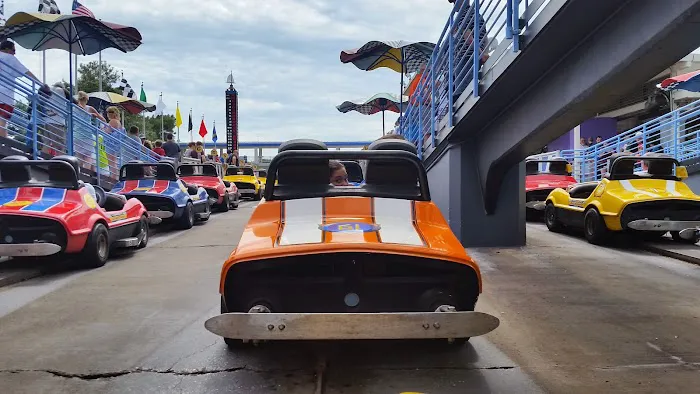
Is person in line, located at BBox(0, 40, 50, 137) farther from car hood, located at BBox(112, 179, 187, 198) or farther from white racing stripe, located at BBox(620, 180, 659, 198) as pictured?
white racing stripe, located at BBox(620, 180, 659, 198)

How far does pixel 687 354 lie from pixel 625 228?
4.58 meters

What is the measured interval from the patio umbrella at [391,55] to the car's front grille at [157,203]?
544 centimetres

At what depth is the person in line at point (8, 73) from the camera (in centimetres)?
863

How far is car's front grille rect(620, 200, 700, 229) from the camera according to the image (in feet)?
24.7

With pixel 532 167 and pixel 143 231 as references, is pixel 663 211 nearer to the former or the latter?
pixel 532 167

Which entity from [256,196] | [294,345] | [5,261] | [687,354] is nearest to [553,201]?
[687,354]

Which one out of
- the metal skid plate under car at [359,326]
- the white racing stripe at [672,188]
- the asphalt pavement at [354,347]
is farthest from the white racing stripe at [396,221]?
the white racing stripe at [672,188]

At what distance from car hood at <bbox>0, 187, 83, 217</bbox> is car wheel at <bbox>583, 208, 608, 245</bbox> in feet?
23.7

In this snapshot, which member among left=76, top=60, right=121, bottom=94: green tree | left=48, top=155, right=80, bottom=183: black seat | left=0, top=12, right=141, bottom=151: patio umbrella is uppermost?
left=76, top=60, right=121, bottom=94: green tree

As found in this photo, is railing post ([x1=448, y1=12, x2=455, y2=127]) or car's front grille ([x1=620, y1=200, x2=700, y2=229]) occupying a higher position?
railing post ([x1=448, y1=12, x2=455, y2=127])

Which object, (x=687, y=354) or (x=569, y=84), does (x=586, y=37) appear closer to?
(x=569, y=84)

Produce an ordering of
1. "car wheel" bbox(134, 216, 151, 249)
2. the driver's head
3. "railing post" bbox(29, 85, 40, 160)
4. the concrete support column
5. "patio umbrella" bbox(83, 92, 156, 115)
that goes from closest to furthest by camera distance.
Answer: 1. the driver's head
2. "car wheel" bbox(134, 216, 151, 249)
3. the concrete support column
4. "railing post" bbox(29, 85, 40, 160)
5. "patio umbrella" bbox(83, 92, 156, 115)

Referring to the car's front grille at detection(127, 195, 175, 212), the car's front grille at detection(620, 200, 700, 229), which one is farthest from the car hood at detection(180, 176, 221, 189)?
the car's front grille at detection(620, 200, 700, 229)

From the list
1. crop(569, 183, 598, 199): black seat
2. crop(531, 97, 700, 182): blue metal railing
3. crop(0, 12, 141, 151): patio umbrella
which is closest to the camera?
crop(0, 12, 141, 151): patio umbrella
